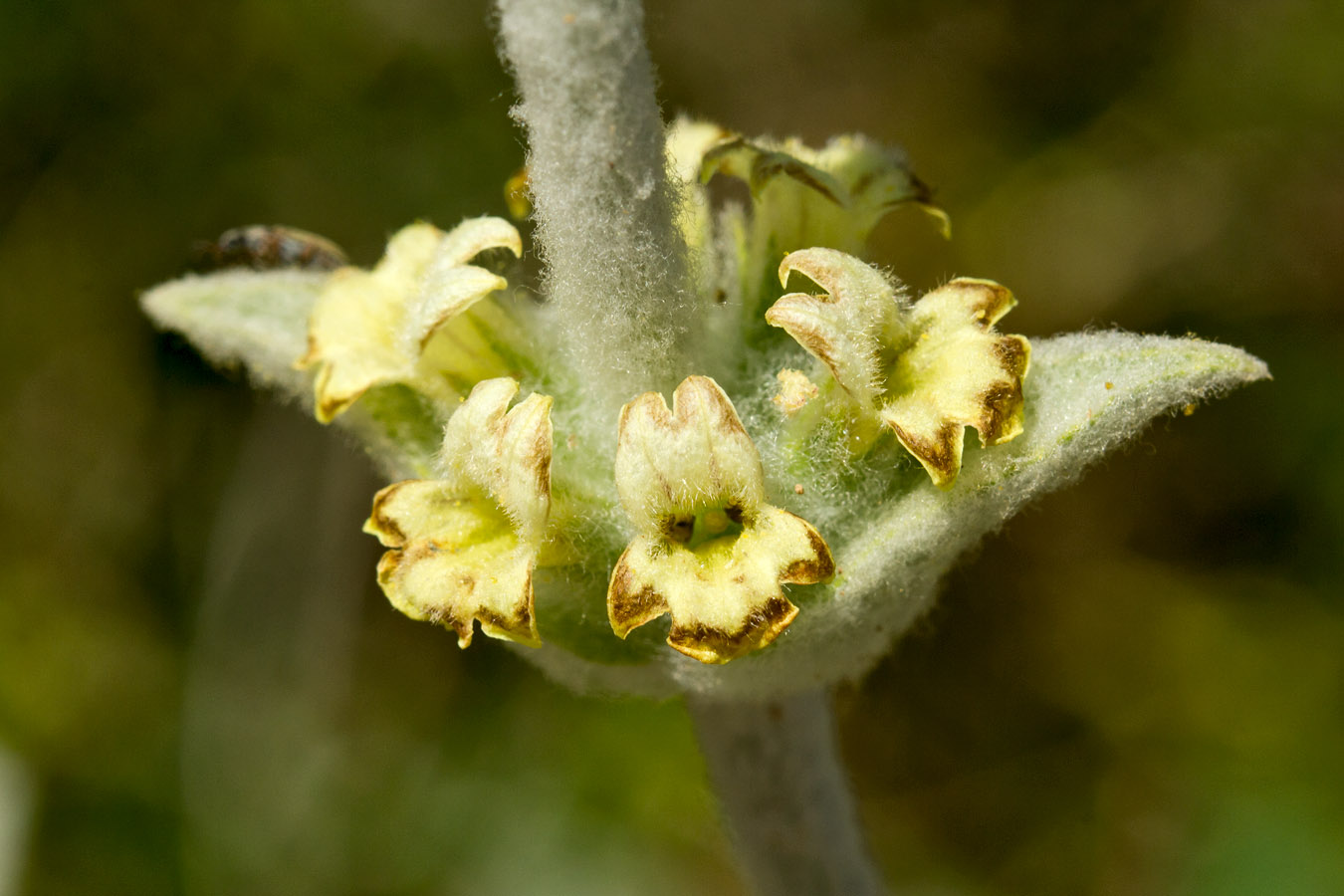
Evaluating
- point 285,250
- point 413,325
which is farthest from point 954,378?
point 285,250

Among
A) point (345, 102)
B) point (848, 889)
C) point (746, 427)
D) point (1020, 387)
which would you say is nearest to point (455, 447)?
point (746, 427)

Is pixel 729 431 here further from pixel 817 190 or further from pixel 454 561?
pixel 817 190

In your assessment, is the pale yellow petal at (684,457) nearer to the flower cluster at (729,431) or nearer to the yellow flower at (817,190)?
the flower cluster at (729,431)

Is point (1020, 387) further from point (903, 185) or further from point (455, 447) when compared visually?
point (455, 447)

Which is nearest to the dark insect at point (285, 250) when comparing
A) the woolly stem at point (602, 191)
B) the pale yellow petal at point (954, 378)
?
the woolly stem at point (602, 191)

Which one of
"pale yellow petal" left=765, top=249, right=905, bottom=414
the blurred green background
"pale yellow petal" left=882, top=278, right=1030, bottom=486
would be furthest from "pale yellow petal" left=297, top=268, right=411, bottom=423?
the blurred green background
